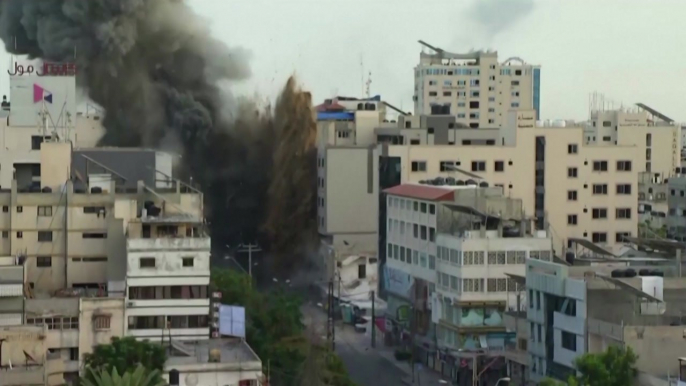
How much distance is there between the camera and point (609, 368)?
33656 mm

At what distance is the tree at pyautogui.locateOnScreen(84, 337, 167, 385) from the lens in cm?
3372

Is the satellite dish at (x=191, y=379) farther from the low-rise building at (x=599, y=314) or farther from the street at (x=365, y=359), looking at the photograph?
the street at (x=365, y=359)

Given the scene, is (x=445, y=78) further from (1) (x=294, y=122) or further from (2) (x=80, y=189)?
(2) (x=80, y=189)

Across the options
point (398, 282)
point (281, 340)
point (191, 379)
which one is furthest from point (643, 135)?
point (191, 379)

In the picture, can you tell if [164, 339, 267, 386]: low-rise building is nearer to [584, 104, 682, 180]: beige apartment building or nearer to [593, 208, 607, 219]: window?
[593, 208, 607, 219]: window

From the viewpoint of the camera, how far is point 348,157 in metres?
63.7

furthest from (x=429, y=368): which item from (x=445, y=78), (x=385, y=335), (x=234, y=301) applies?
(x=445, y=78)

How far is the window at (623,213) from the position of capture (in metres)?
60.7

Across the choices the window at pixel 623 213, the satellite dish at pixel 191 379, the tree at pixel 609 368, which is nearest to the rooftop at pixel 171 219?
the satellite dish at pixel 191 379

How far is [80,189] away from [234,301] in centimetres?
424

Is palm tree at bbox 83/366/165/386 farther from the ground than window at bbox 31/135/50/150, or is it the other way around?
window at bbox 31/135/50/150

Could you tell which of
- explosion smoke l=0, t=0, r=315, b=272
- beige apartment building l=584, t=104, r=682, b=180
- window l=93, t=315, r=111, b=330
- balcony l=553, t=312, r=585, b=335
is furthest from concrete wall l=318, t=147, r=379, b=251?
window l=93, t=315, r=111, b=330

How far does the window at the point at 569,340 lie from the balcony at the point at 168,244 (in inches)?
284

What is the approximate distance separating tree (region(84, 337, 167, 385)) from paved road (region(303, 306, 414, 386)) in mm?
9442
